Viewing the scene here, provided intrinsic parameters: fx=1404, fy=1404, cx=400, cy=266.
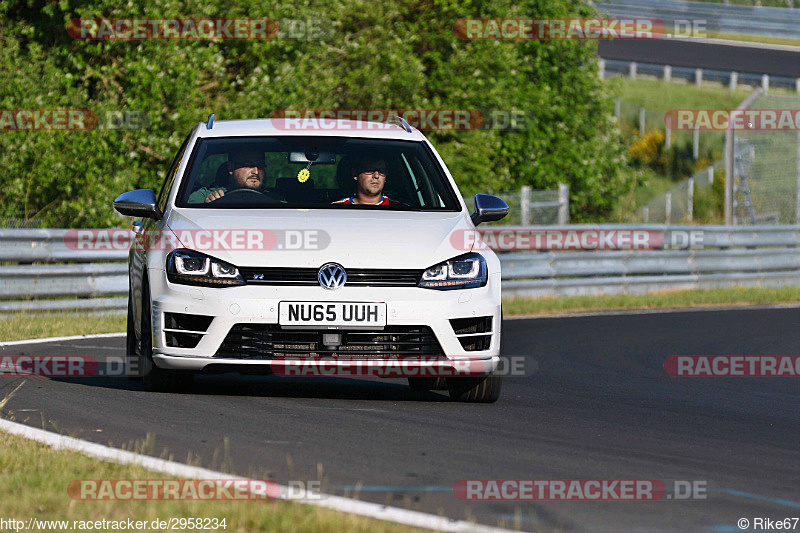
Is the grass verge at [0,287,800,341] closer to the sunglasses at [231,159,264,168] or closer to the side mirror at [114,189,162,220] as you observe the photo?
the side mirror at [114,189,162,220]

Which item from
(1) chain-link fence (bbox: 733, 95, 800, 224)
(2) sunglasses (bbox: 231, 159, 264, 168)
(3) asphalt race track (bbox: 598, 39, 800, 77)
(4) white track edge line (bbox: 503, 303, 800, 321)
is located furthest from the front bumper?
(3) asphalt race track (bbox: 598, 39, 800, 77)

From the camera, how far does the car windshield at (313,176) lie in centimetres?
866

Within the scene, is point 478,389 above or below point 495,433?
below

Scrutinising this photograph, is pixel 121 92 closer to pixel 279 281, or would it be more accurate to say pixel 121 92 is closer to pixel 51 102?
pixel 51 102

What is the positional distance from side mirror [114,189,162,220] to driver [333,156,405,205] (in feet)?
3.82

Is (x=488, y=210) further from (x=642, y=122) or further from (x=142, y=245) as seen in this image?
(x=642, y=122)

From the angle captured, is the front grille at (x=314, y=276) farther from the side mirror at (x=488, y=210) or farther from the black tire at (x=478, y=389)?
the side mirror at (x=488, y=210)

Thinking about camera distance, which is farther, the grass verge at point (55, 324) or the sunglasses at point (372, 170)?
the grass verge at point (55, 324)

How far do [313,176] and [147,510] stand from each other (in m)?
4.41

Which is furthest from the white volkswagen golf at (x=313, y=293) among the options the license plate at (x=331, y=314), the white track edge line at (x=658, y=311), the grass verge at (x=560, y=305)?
the white track edge line at (x=658, y=311)

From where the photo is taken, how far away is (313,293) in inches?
303

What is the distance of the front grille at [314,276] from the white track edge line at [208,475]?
153 cm

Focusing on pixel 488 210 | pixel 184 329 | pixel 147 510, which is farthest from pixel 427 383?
pixel 147 510

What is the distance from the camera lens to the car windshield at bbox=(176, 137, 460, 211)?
8.66 m
